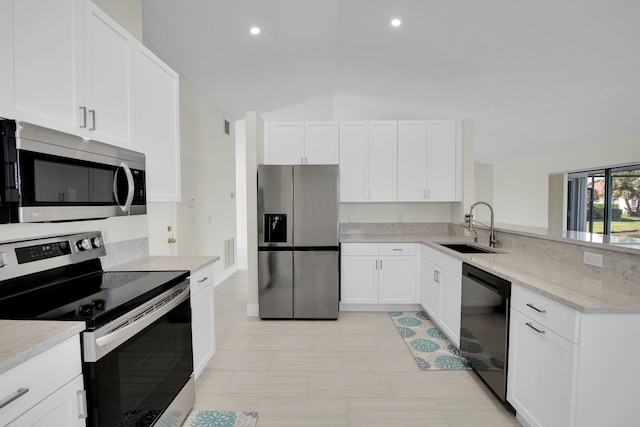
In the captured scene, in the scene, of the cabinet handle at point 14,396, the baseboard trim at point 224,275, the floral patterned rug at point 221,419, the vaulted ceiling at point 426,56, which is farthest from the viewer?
the baseboard trim at point 224,275

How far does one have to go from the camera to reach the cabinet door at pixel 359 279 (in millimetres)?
3592

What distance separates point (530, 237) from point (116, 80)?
3183 mm

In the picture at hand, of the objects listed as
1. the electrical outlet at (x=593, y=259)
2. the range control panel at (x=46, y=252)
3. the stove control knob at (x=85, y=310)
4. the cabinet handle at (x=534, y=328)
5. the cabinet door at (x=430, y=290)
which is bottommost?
the cabinet door at (x=430, y=290)

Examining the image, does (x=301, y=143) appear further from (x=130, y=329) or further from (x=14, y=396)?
(x=14, y=396)

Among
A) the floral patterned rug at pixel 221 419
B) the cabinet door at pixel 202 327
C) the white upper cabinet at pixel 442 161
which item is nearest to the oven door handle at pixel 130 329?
the cabinet door at pixel 202 327

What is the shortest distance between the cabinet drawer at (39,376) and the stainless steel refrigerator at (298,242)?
2.35m

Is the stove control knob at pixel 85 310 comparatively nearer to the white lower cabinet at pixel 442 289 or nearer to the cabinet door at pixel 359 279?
the white lower cabinet at pixel 442 289

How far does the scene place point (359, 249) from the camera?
11.8 ft

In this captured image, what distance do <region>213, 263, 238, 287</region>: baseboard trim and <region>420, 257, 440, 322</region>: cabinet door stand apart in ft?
9.93

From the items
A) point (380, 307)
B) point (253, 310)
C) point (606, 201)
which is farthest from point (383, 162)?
point (606, 201)

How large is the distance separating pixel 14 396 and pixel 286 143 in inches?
131

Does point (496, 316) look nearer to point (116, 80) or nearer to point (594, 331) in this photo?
point (594, 331)

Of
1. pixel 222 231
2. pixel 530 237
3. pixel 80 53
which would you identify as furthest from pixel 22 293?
pixel 222 231

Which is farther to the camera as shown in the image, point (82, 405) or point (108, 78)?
point (108, 78)
